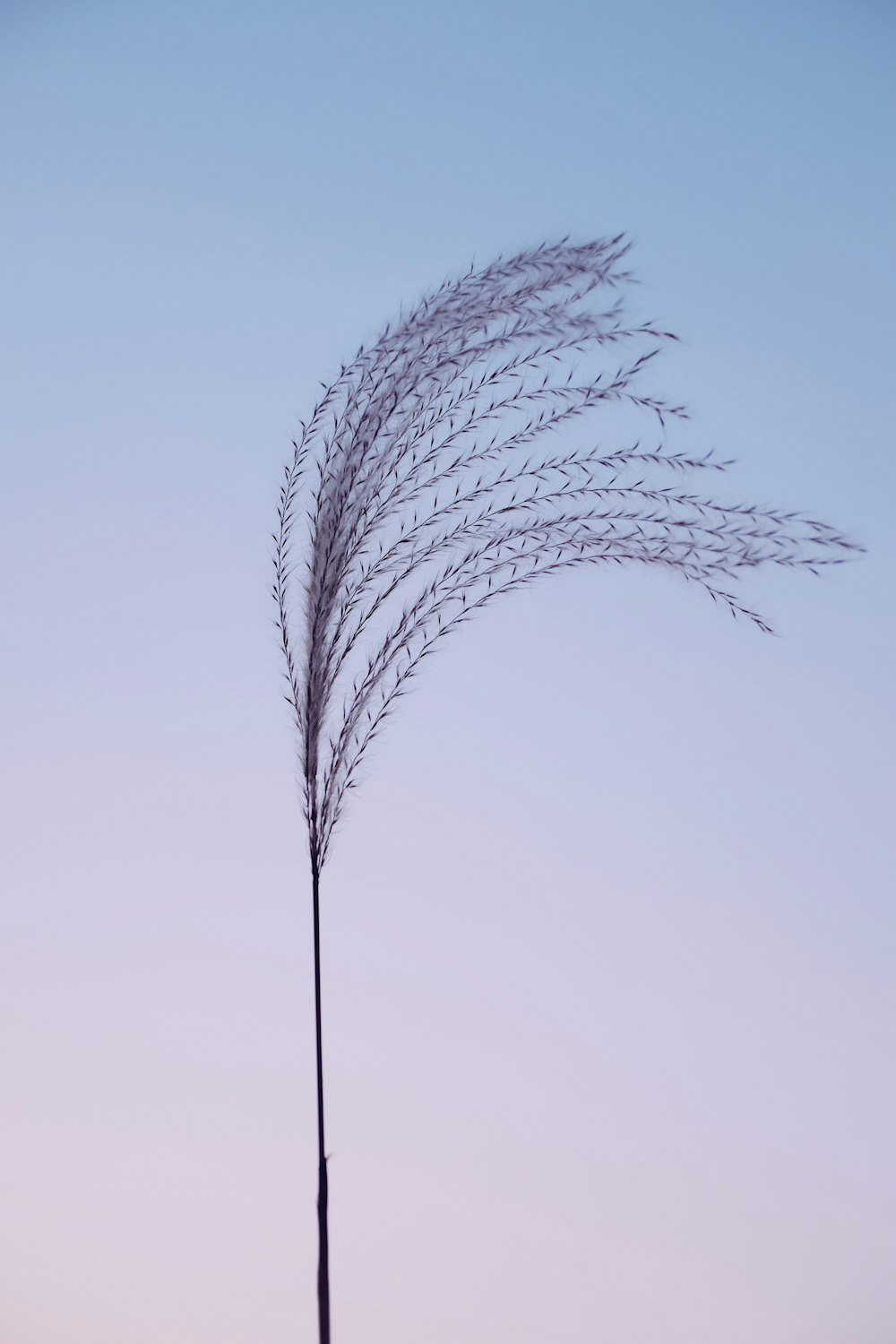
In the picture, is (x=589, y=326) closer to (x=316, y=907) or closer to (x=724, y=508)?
(x=724, y=508)

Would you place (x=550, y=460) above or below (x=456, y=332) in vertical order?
below

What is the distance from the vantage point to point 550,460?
7.43ft

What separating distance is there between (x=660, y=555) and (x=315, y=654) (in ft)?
1.92

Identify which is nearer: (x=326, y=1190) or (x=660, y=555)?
(x=326, y=1190)

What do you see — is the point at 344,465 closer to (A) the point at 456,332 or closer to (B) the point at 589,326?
(A) the point at 456,332

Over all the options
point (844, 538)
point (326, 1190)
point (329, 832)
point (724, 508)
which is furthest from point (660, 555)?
point (326, 1190)

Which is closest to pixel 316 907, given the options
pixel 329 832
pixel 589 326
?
pixel 329 832

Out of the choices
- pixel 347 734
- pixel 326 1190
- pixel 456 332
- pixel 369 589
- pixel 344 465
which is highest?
pixel 456 332

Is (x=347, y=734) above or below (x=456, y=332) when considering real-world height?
below

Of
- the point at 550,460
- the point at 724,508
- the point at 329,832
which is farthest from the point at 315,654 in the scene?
the point at 724,508

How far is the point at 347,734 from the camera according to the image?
2.13 m

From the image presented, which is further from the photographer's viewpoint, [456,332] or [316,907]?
[456,332]

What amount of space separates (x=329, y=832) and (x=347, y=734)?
16cm

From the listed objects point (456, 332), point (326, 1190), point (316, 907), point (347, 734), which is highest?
point (456, 332)
